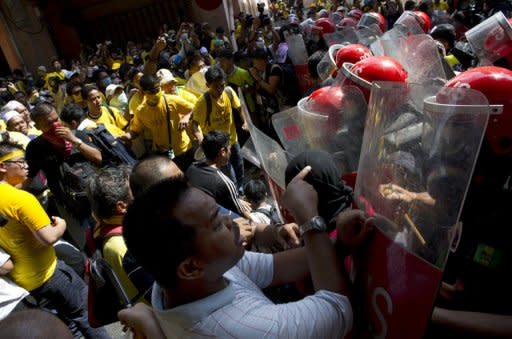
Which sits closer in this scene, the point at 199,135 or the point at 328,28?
the point at 199,135

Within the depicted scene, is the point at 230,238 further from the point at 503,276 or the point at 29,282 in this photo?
the point at 29,282

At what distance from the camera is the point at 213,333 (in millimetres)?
948

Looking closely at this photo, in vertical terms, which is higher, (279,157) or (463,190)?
(463,190)

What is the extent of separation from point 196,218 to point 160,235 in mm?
109

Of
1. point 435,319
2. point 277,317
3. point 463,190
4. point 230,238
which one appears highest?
point 463,190

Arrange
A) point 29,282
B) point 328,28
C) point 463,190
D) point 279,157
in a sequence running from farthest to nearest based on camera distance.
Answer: point 328,28 < point 29,282 < point 279,157 < point 463,190

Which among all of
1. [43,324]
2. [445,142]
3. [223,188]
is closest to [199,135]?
[223,188]

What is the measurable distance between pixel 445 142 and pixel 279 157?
1.27m

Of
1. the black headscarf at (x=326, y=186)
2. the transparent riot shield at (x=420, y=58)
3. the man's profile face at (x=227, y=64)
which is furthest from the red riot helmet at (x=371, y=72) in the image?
the man's profile face at (x=227, y=64)

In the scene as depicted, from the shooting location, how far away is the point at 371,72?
87.3 inches

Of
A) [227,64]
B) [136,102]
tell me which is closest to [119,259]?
[136,102]

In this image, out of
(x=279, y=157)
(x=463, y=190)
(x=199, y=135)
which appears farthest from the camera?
(x=199, y=135)

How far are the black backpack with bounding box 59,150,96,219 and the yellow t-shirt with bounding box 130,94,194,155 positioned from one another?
1054mm

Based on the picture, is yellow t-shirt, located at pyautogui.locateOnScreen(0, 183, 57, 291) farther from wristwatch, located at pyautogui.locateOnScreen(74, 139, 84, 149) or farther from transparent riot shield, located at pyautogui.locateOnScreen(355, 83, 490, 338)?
transparent riot shield, located at pyautogui.locateOnScreen(355, 83, 490, 338)
